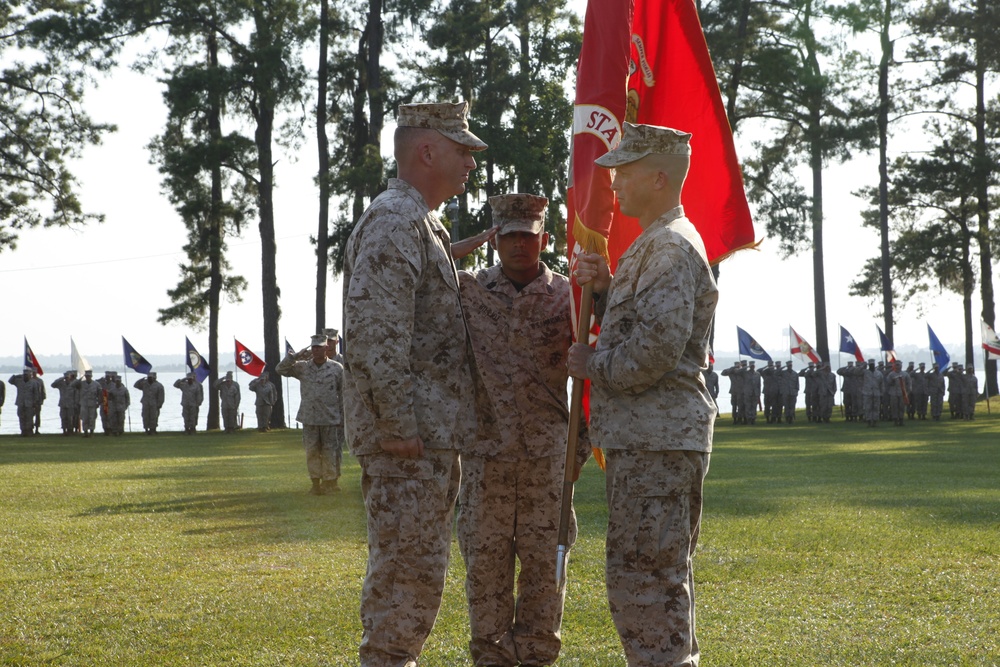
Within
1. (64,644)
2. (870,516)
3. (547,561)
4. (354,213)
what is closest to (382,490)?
(547,561)

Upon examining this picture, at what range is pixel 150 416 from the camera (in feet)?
101

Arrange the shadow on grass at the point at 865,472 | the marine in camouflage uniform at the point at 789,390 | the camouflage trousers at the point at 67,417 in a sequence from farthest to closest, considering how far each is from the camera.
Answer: the marine in camouflage uniform at the point at 789,390, the camouflage trousers at the point at 67,417, the shadow on grass at the point at 865,472

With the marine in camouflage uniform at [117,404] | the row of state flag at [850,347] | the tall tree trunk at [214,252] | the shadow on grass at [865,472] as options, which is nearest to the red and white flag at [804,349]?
the row of state flag at [850,347]

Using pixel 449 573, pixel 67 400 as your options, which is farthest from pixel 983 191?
pixel 449 573

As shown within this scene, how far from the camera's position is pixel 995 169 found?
3678 cm

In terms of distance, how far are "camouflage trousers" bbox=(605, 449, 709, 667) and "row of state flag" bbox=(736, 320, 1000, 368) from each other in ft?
99.0

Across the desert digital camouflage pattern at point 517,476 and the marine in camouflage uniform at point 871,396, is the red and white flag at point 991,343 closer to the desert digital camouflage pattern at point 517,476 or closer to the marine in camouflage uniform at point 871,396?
the marine in camouflage uniform at point 871,396

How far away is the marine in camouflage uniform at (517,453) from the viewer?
4887mm

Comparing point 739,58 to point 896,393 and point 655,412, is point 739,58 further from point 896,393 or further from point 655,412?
point 655,412

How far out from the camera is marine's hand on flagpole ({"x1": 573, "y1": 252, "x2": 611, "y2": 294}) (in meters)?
4.37

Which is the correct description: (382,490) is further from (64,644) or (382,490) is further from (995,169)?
(995,169)

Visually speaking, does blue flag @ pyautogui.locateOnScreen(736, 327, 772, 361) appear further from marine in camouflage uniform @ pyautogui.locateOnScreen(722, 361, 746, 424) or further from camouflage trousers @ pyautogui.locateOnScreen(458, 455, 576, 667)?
camouflage trousers @ pyautogui.locateOnScreen(458, 455, 576, 667)

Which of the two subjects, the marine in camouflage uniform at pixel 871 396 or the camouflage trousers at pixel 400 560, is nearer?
the camouflage trousers at pixel 400 560

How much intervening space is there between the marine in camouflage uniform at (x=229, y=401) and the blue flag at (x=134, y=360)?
2195 mm
